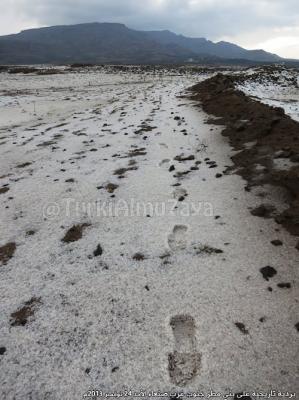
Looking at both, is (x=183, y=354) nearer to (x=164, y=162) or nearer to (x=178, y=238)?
(x=178, y=238)

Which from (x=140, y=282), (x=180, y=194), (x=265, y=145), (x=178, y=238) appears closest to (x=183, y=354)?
(x=140, y=282)

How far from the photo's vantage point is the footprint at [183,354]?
3944 mm

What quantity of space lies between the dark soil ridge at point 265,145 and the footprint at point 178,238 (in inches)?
65.1

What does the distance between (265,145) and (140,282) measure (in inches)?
245

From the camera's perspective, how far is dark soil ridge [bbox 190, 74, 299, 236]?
726 centimetres

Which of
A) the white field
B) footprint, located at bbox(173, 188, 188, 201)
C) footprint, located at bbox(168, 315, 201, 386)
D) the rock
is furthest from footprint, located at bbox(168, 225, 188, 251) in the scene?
footprint, located at bbox(168, 315, 201, 386)

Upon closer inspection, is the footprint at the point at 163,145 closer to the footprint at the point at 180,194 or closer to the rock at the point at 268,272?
A: the footprint at the point at 180,194

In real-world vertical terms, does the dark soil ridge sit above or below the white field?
above

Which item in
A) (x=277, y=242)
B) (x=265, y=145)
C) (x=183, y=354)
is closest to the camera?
(x=183, y=354)

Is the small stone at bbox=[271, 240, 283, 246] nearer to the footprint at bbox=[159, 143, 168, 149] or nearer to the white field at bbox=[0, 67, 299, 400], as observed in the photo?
the white field at bbox=[0, 67, 299, 400]

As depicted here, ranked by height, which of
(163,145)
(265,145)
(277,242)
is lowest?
(277,242)

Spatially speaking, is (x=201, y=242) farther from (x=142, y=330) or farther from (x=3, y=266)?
(x=3, y=266)

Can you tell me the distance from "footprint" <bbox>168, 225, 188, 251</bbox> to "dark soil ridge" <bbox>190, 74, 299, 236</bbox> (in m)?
1.65

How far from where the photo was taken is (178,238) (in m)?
6.46
